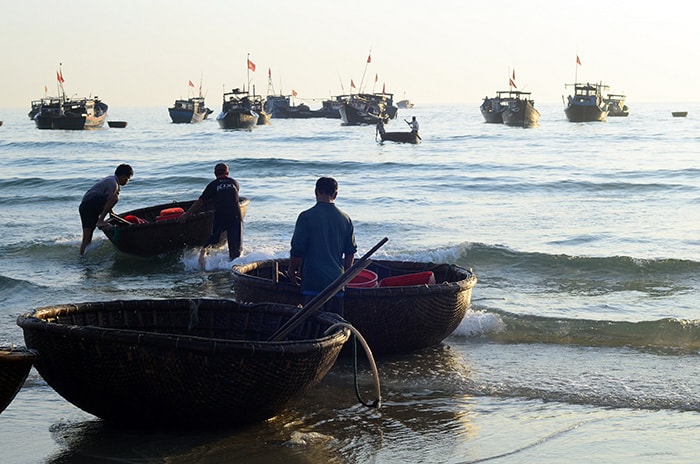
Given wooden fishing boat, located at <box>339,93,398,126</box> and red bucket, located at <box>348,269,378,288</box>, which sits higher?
wooden fishing boat, located at <box>339,93,398,126</box>

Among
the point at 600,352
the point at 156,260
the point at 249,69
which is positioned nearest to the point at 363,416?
the point at 600,352

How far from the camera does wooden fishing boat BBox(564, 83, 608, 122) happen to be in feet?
247

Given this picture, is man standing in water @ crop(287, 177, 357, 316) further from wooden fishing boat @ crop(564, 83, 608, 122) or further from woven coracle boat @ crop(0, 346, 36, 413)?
wooden fishing boat @ crop(564, 83, 608, 122)

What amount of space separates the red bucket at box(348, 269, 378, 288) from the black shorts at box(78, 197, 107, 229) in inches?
217

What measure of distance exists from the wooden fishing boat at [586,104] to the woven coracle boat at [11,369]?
73.8 m

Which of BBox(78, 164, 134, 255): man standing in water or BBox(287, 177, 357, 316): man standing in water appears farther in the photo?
BBox(78, 164, 134, 255): man standing in water

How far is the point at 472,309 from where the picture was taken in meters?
10.2

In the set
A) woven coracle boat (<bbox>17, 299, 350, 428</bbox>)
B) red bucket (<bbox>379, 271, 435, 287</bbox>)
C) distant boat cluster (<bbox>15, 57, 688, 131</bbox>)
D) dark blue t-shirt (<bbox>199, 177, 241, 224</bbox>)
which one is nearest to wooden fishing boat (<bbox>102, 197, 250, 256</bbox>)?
dark blue t-shirt (<bbox>199, 177, 241, 224</bbox>)

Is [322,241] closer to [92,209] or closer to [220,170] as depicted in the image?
[220,170]

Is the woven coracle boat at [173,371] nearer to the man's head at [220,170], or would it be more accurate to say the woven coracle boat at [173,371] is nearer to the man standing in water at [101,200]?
the man's head at [220,170]

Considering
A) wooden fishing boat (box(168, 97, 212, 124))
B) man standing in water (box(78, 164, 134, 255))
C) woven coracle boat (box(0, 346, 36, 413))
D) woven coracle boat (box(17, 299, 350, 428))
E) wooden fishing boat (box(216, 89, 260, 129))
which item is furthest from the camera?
wooden fishing boat (box(168, 97, 212, 124))

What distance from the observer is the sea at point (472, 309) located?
5.67 metres

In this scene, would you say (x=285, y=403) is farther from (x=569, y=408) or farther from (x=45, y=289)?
(x=45, y=289)

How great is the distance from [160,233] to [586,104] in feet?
220
